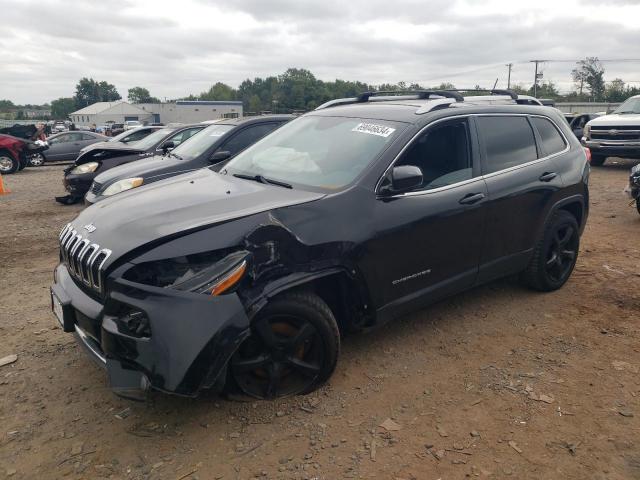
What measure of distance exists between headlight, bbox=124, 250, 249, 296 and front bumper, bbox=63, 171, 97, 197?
7037 millimetres

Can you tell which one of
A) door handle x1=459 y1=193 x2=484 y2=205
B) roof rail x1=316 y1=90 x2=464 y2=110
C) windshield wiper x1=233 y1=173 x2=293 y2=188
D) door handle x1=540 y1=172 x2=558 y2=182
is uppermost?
roof rail x1=316 y1=90 x2=464 y2=110

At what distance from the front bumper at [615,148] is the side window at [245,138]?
8.62m

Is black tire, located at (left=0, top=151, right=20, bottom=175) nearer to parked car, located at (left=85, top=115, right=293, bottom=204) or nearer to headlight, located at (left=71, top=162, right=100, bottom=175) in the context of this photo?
headlight, located at (left=71, top=162, right=100, bottom=175)

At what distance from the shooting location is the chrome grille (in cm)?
272

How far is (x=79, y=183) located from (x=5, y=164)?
946cm

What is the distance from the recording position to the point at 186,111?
250 feet

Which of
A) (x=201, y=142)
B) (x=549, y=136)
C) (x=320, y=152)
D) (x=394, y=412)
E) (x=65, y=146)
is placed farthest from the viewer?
(x=65, y=146)

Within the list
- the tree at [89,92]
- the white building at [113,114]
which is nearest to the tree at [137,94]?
the tree at [89,92]

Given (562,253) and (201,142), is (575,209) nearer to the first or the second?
(562,253)

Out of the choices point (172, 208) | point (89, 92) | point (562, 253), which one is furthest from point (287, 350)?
point (89, 92)

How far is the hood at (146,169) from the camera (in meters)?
→ 6.71

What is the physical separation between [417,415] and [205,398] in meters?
1.26

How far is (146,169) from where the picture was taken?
6.85 metres

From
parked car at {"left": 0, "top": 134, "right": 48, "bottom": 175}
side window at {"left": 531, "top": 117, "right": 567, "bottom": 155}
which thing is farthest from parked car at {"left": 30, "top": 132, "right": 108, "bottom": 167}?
side window at {"left": 531, "top": 117, "right": 567, "bottom": 155}
